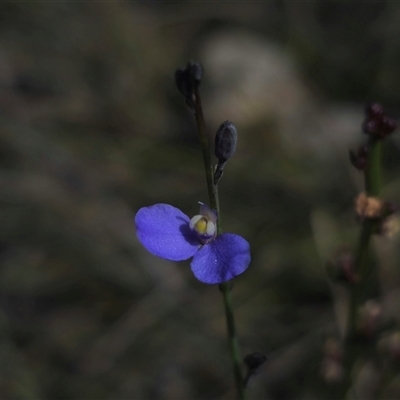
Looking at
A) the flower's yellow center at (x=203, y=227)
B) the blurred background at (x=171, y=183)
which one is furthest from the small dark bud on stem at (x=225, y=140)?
the blurred background at (x=171, y=183)

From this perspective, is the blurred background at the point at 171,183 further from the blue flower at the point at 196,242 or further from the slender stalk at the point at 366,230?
the blue flower at the point at 196,242

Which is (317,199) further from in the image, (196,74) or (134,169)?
(196,74)

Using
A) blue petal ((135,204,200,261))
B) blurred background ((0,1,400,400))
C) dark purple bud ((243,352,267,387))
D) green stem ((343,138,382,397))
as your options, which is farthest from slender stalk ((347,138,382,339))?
blue petal ((135,204,200,261))

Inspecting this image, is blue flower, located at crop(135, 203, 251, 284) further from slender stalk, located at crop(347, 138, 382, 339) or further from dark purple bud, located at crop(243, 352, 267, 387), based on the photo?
slender stalk, located at crop(347, 138, 382, 339)

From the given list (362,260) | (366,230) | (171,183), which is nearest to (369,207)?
(366,230)

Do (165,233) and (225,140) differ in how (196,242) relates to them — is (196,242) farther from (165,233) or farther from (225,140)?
(225,140)

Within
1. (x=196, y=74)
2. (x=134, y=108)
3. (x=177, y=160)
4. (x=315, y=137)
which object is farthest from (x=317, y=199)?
(x=196, y=74)
